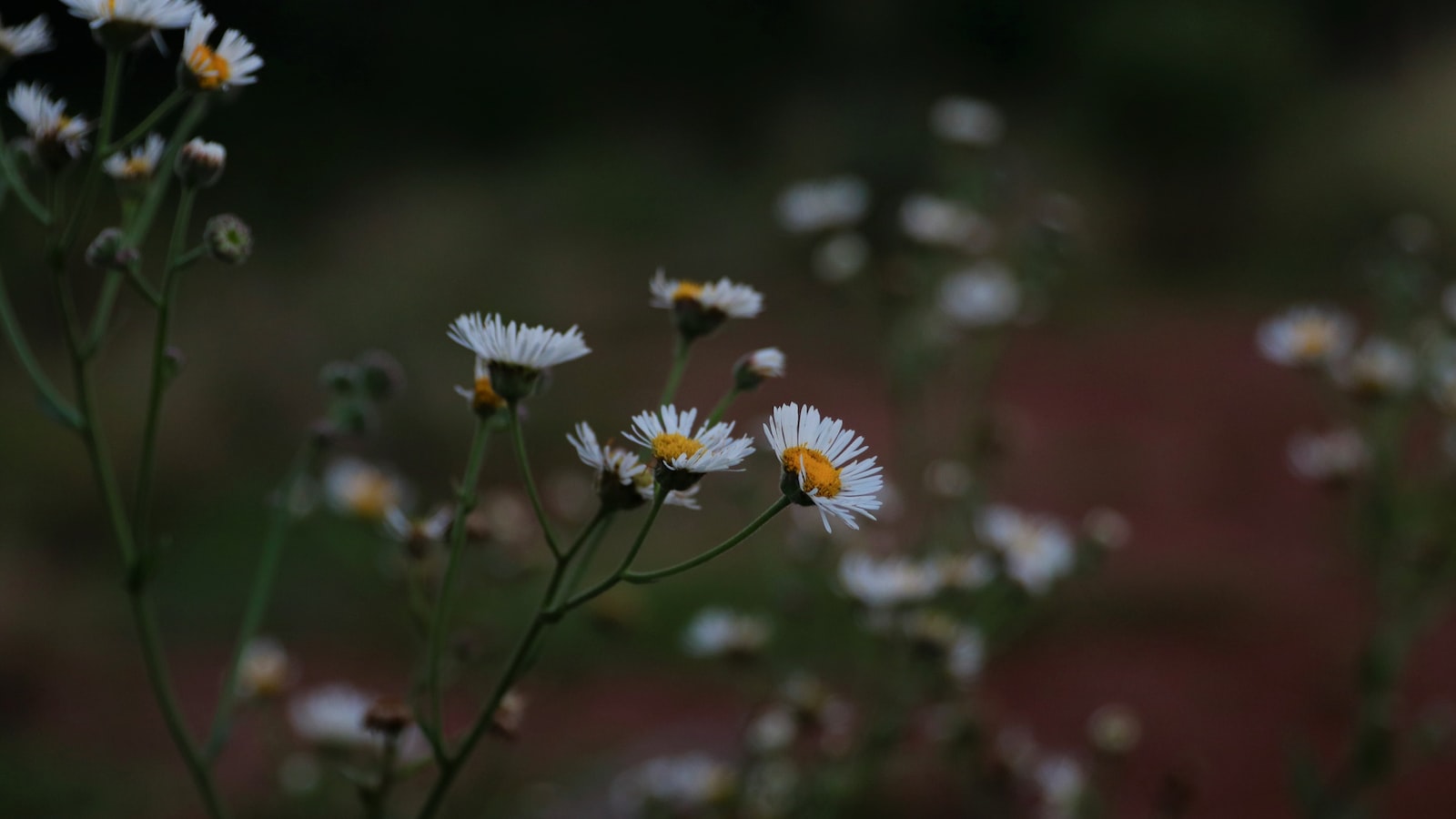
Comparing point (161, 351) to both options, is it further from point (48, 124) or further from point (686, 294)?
point (686, 294)

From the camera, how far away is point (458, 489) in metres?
0.64

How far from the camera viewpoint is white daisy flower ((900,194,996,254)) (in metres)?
1.55

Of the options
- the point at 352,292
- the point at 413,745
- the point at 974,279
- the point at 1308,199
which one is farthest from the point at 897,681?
the point at 1308,199

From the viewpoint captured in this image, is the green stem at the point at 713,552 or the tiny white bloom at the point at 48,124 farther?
the tiny white bloom at the point at 48,124

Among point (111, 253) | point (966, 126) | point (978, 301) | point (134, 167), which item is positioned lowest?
point (111, 253)

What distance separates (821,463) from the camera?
1.97ft

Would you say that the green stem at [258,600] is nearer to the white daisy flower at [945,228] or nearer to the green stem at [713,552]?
the green stem at [713,552]

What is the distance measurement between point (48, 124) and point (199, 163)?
0.08 metres

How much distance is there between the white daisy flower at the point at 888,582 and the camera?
1.02 metres

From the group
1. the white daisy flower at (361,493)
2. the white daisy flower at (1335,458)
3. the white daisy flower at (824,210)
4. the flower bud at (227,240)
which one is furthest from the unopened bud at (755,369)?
the white daisy flower at (1335,458)

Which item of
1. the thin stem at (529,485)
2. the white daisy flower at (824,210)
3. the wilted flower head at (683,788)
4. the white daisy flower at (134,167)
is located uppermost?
the white daisy flower at (824,210)

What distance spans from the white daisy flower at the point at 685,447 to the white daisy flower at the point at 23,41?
1.48 ft

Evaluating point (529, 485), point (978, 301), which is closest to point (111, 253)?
point (529, 485)

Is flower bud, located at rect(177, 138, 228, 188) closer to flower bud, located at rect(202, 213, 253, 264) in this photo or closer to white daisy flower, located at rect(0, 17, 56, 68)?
flower bud, located at rect(202, 213, 253, 264)
